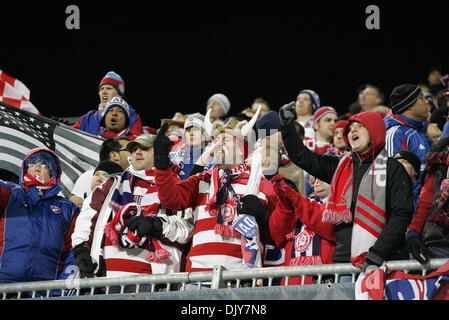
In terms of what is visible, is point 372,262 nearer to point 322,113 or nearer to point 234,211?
point 234,211

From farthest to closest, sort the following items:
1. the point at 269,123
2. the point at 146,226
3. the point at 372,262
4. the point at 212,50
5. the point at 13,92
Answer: the point at 212,50 < the point at 13,92 < the point at 269,123 < the point at 146,226 < the point at 372,262

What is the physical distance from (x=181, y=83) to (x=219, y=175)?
8.34 meters

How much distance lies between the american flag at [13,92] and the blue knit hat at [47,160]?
8.22 feet

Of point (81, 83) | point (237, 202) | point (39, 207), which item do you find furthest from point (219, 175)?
point (81, 83)

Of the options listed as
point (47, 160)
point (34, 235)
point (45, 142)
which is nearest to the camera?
point (34, 235)

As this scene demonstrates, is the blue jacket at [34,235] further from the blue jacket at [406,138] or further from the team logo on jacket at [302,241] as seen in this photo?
the blue jacket at [406,138]

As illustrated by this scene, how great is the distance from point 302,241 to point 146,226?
1.05 metres

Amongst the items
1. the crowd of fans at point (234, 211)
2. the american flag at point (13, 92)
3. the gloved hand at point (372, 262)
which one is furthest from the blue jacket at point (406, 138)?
the american flag at point (13, 92)

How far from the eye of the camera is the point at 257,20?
13.4 metres

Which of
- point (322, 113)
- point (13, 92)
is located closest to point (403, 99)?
point (322, 113)

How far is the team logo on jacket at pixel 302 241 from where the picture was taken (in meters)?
5.14

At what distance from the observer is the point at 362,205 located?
4.67 metres

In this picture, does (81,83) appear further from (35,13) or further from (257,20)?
(257,20)
